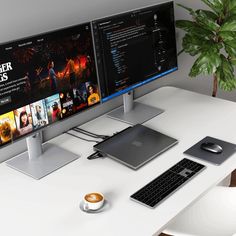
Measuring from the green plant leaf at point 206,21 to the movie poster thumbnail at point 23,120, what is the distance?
1110mm

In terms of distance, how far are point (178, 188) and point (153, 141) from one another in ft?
1.19

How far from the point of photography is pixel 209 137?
199 centimetres

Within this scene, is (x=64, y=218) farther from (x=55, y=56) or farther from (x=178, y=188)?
(x=55, y=56)

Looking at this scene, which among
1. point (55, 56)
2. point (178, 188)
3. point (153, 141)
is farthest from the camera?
point (153, 141)

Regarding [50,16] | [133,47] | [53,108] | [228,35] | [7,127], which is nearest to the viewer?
[7,127]

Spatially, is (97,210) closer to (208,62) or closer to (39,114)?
(39,114)

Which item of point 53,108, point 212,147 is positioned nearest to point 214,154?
point 212,147

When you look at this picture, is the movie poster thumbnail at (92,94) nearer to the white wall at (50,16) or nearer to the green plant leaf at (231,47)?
the white wall at (50,16)

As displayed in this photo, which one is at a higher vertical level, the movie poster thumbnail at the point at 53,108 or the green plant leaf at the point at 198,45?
the green plant leaf at the point at 198,45

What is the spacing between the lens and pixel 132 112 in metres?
2.29

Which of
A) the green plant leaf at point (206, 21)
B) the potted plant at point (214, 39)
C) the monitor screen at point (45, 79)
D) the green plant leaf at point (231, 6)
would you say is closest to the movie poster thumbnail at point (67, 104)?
the monitor screen at point (45, 79)

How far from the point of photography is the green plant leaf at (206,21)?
7.38 feet

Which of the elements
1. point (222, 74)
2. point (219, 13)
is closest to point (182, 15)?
point (219, 13)

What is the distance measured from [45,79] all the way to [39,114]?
0.48 feet
